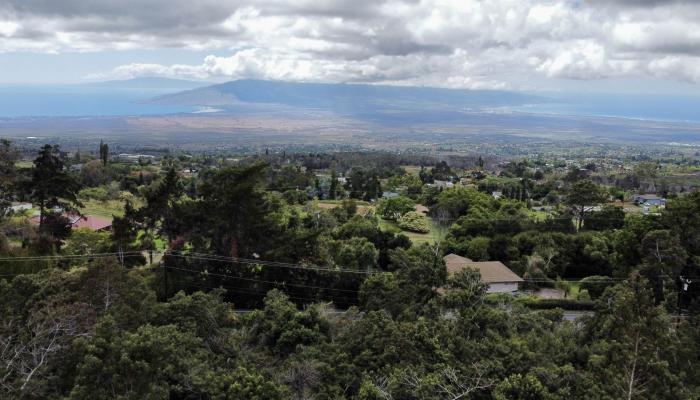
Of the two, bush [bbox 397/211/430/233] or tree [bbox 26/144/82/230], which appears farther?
bush [bbox 397/211/430/233]

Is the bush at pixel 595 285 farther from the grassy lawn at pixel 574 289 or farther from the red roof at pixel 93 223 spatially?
the red roof at pixel 93 223

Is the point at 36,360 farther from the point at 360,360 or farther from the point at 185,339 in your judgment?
the point at 360,360

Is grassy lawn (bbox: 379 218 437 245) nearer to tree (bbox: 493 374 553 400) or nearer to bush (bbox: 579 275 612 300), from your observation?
bush (bbox: 579 275 612 300)

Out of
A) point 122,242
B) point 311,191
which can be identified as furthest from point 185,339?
point 311,191

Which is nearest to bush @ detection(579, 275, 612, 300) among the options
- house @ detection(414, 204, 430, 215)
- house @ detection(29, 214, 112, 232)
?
house @ detection(414, 204, 430, 215)

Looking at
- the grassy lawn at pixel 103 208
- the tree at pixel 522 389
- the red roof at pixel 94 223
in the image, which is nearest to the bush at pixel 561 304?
the tree at pixel 522 389

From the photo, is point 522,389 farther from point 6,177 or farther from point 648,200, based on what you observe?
point 648,200
